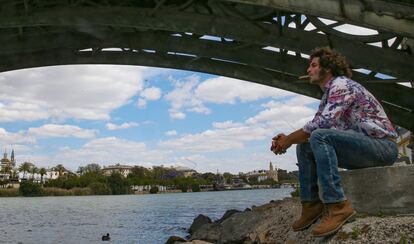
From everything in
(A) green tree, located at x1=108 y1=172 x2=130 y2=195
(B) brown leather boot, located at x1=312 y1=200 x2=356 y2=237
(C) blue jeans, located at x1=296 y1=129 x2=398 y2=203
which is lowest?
(B) brown leather boot, located at x1=312 y1=200 x2=356 y2=237

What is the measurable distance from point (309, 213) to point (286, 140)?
2.62 ft

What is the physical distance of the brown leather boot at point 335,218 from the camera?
3864mm

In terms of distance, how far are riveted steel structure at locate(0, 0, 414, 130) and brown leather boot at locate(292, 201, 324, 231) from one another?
6.63 meters

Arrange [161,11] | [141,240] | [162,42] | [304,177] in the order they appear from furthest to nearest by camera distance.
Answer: [141,240], [162,42], [161,11], [304,177]

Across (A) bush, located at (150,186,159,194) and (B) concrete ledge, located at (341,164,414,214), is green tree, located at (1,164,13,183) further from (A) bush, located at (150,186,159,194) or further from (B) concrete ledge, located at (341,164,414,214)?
(B) concrete ledge, located at (341,164,414,214)

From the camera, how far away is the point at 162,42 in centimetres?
1501

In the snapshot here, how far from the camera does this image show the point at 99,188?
14025cm

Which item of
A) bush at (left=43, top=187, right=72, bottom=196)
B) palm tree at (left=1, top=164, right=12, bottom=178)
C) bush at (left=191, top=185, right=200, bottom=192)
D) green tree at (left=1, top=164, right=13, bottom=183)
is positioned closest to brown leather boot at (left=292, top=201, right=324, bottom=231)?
bush at (left=43, top=187, right=72, bottom=196)

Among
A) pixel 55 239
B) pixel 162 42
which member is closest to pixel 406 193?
pixel 162 42

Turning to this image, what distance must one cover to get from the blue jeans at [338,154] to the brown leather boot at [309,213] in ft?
0.46

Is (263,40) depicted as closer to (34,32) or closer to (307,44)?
(307,44)

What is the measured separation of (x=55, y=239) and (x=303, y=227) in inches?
747

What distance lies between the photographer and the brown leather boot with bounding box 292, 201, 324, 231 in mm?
4344

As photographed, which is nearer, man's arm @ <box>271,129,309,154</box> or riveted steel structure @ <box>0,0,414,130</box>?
man's arm @ <box>271,129,309,154</box>
